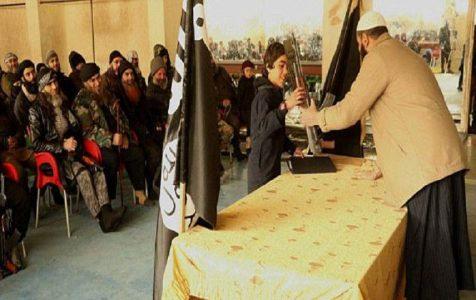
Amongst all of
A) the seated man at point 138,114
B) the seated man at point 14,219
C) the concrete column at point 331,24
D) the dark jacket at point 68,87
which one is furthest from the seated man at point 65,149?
the concrete column at point 331,24

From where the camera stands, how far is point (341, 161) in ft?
10.2

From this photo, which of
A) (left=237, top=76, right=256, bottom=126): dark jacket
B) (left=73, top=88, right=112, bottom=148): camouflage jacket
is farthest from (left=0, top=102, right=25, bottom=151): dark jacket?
(left=237, top=76, right=256, bottom=126): dark jacket

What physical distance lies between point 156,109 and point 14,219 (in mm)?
2217

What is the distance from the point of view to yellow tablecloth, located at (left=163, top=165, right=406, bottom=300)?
163 cm

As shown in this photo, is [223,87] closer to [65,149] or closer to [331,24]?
[331,24]

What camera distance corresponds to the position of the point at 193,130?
1952 millimetres

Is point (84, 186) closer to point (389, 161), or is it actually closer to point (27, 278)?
point (27, 278)

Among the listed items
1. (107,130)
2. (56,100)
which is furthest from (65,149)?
(107,130)

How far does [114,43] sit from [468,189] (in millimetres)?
5802

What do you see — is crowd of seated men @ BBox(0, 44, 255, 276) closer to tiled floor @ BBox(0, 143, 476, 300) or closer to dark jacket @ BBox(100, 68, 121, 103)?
dark jacket @ BBox(100, 68, 121, 103)

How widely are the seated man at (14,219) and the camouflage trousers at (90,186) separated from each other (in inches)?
20.0

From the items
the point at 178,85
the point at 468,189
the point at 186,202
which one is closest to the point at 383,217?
the point at 186,202

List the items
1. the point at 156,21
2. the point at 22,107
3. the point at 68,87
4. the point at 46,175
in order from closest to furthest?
the point at 46,175 → the point at 22,107 → the point at 68,87 → the point at 156,21

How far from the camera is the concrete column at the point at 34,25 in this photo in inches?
337
